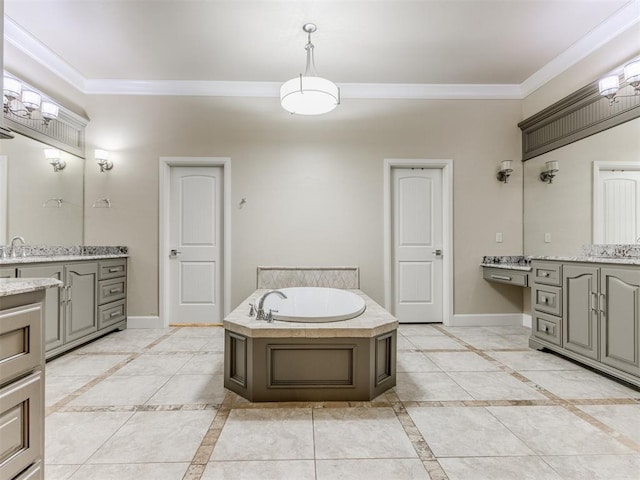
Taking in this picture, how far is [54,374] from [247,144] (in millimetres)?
2881

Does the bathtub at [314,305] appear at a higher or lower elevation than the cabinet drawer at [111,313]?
higher

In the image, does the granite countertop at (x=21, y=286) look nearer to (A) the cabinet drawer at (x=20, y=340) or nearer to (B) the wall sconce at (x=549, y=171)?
(A) the cabinet drawer at (x=20, y=340)

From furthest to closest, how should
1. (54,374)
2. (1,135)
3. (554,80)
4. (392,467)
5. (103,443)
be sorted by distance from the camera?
(554,80) → (54,374) → (103,443) → (392,467) → (1,135)

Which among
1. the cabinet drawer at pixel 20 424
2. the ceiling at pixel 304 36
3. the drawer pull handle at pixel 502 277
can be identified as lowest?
the cabinet drawer at pixel 20 424

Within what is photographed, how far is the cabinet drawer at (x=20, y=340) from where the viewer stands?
99 cm

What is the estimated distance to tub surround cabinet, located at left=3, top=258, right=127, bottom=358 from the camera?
9.07 ft

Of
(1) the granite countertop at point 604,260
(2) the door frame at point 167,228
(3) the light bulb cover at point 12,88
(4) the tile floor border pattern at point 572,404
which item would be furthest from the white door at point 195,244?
(1) the granite countertop at point 604,260

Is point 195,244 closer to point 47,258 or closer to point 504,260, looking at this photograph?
point 47,258

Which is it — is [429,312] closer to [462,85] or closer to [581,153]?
[581,153]

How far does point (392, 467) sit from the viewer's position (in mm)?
1433

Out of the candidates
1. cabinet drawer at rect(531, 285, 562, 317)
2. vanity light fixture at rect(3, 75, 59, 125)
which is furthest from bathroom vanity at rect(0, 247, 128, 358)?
cabinet drawer at rect(531, 285, 562, 317)

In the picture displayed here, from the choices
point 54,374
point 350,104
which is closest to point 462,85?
point 350,104

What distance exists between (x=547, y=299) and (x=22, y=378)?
3.59 meters

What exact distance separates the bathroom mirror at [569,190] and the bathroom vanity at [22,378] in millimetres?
4017
